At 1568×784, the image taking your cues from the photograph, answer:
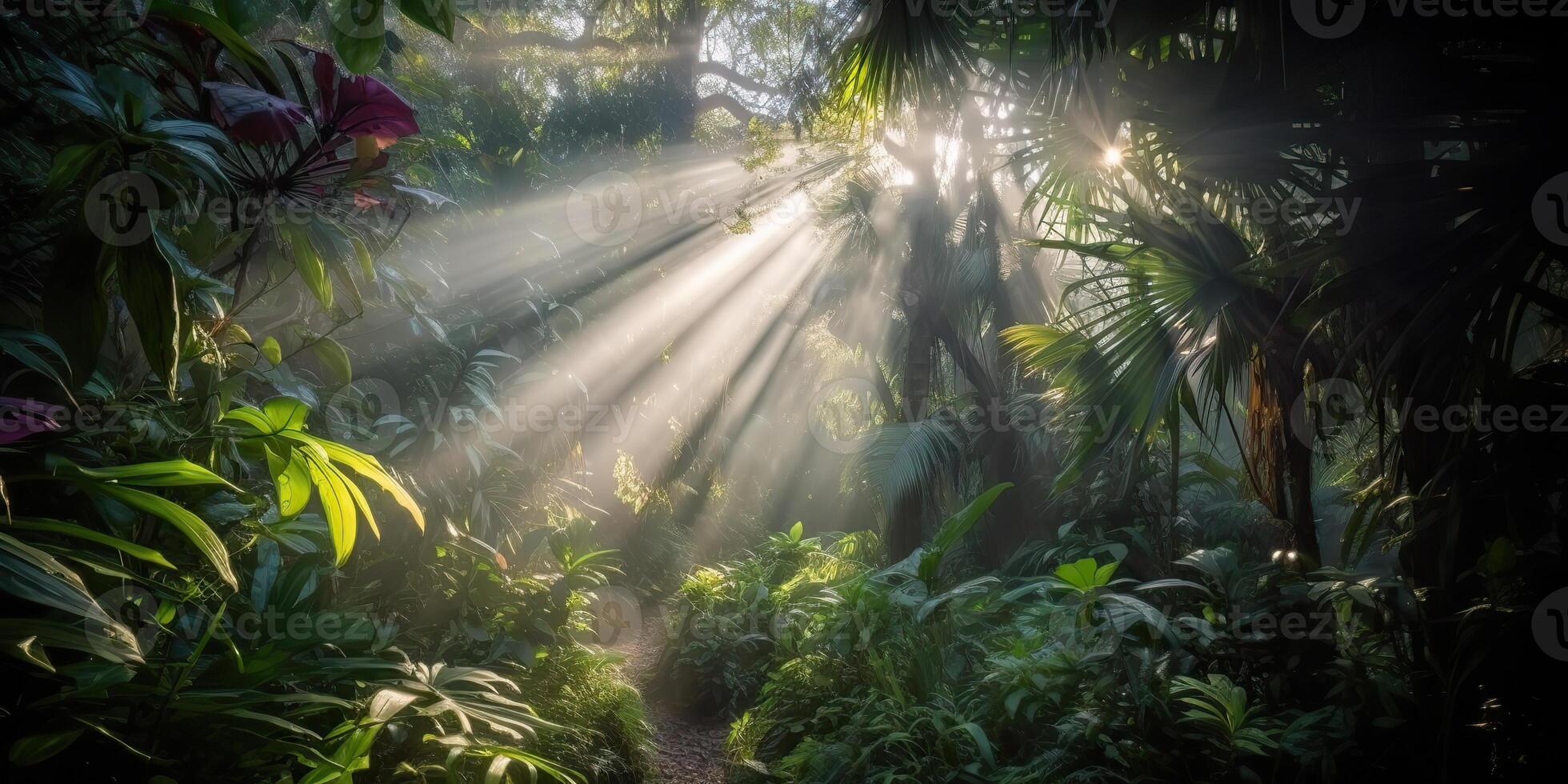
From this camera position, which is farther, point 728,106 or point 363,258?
point 728,106

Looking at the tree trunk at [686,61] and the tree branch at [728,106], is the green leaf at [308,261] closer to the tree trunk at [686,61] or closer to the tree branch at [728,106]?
the tree trunk at [686,61]

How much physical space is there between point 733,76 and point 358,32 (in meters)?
8.95

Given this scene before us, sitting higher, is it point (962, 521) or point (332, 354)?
point (332, 354)

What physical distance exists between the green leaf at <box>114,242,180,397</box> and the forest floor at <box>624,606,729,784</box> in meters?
3.59

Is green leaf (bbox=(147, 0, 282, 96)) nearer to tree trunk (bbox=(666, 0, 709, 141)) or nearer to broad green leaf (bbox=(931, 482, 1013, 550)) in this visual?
broad green leaf (bbox=(931, 482, 1013, 550))

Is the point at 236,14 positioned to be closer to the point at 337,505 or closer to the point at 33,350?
→ the point at 33,350

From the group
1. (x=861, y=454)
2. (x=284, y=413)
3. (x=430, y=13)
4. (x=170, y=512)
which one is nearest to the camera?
(x=430, y=13)

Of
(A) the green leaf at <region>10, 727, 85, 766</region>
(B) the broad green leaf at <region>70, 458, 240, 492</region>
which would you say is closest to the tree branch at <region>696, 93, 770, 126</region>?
(B) the broad green leaf at <region>70, 458, 240, 492</region>

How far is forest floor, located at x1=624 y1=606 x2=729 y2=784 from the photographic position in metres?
4.16

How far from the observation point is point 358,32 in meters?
1.00

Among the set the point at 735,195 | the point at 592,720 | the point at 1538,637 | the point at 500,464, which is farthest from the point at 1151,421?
the point at 735,195

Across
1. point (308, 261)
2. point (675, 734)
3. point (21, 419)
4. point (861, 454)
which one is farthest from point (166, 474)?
point (861, 454)

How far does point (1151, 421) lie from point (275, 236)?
3.12m

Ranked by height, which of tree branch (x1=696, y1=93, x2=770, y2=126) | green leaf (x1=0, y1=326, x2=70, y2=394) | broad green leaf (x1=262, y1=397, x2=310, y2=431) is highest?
tree branch (x1=696, y1=93, x2=770, y2=126)
